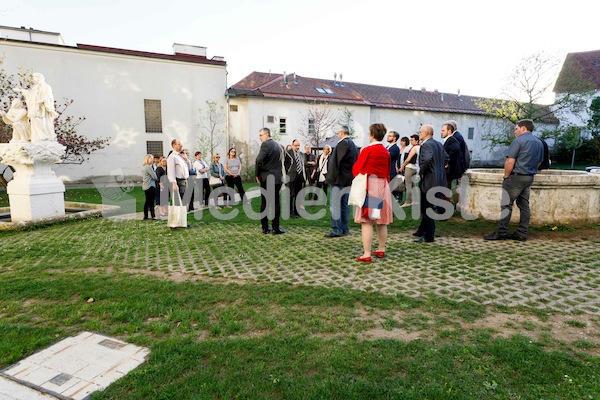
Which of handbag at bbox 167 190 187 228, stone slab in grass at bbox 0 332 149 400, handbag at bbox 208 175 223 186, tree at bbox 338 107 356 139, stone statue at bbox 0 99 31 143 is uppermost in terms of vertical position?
tree at bbox 338 107 356 139

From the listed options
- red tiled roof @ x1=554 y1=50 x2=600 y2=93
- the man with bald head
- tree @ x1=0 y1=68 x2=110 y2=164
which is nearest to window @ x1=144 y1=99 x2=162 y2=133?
tree @ x1=0 y1=68 x2=110 y2=164

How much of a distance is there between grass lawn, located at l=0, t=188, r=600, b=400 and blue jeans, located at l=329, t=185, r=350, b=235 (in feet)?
4.02

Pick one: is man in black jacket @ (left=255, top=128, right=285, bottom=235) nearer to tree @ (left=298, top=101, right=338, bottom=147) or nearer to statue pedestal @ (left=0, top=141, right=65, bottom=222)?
statue pedestal @ (left=0, top=141, right=65, bottom=222)

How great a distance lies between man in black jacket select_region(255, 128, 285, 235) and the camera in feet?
24.7

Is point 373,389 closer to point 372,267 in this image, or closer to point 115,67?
point 372,267

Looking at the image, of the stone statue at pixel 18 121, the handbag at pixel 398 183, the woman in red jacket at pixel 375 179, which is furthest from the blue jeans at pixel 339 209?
the stone statue at pixel 18 121

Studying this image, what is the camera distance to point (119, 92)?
25094 millimetres

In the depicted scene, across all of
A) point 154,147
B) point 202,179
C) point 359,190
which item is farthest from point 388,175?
point 154,147

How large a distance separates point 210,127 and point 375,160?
24.8 m

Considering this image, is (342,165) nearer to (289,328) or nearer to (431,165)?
(431,165)

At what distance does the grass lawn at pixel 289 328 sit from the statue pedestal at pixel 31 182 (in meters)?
3.28

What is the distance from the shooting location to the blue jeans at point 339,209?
7.17m

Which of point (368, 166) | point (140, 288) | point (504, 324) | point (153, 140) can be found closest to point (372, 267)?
point (368, 166)

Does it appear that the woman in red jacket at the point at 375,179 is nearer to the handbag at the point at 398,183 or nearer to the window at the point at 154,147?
the handbag at the point at 398,183
